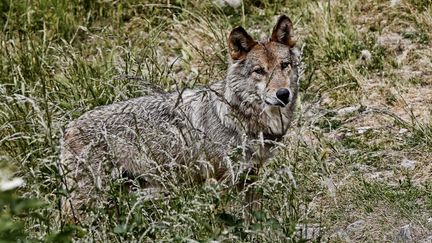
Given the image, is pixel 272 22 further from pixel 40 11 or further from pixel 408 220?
pixel 408 220

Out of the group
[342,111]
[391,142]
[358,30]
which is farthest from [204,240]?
[358,30]

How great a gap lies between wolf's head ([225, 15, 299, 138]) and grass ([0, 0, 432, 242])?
0.22 metres

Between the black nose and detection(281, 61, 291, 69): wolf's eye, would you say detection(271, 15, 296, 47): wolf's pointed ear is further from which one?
the black nose

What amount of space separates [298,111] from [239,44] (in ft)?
4.10

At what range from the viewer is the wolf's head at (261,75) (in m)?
6.05

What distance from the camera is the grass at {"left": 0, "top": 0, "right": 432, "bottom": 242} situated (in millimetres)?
4555

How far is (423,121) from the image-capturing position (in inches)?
279

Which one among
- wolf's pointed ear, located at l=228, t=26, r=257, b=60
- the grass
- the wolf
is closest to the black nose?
the wolf

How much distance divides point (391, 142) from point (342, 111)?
797mm

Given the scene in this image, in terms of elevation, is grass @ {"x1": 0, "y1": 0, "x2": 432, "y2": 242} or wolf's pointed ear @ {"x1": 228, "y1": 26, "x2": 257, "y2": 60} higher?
wolf's pointed ear @ {"x1": 228, "y1": 26, "x2": 257, "y2": 60}

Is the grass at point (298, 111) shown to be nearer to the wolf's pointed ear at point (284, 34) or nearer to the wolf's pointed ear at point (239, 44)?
the wolf's pointed ear at point (284, 34)

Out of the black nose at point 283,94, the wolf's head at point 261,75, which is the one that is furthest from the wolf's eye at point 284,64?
the black nose at point 283,94

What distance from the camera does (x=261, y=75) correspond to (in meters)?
6.09

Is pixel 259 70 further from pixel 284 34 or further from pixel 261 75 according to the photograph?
pixel 284 34
